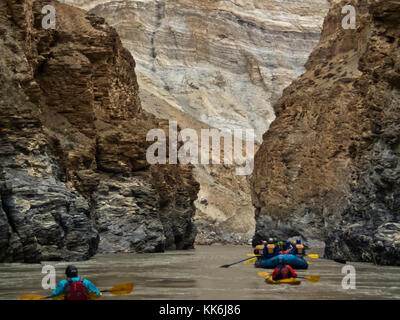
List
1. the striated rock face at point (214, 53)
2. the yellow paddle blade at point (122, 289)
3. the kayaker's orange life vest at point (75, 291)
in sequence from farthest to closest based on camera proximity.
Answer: the striated rock face at point (214, 53), the yellow paddle blade at point (122, 289), the kayaker's orange life vest at point (75, 291)

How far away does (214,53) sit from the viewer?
124062 millimetres

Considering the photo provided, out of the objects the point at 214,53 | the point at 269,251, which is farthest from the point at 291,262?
the point at 214,53

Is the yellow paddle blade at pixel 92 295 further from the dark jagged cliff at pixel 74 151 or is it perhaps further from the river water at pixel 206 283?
the dark jagged cliff at pixel 74 151

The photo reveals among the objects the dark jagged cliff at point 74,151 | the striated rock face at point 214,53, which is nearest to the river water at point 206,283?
the dark jagged cliff at point 74,151

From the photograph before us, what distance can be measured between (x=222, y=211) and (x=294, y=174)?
33.1m

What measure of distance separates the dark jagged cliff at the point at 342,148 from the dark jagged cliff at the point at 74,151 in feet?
28.1

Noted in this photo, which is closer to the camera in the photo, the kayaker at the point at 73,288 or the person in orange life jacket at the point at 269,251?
the kayaker at the point at 73,288

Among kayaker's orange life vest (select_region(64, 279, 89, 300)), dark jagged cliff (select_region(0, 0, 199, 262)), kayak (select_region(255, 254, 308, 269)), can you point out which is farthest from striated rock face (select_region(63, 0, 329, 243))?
kayaker's orange life vest (select_region(64, 279, 89, 300))

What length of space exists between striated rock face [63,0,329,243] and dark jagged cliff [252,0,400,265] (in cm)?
3979

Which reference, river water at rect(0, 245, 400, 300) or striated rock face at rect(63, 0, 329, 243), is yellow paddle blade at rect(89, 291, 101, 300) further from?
striated rock face at rect(63, 0, 329, 243)

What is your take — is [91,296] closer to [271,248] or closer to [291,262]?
[291,262]

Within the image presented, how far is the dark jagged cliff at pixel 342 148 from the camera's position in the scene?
26.2 m
